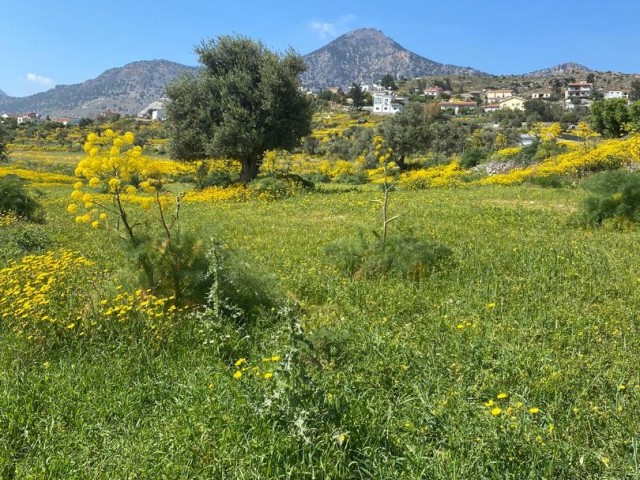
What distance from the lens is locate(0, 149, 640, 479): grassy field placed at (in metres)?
2.70

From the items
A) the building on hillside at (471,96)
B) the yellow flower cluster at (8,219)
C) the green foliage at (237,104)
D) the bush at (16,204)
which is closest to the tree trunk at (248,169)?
the green foliage at (237,104)

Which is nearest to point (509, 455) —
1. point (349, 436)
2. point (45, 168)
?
point (349, 436)

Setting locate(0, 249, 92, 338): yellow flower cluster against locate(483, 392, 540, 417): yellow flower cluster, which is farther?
locate(0, 249, 92, 338): yellow flower cluster

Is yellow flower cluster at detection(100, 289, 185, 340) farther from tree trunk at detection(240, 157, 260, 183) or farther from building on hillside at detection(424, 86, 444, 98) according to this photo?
building on hillside at detection(424, 86, 444, 98)

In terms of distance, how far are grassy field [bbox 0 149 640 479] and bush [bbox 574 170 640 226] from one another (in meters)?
3.20

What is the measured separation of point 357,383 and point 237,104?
1784 centimetres

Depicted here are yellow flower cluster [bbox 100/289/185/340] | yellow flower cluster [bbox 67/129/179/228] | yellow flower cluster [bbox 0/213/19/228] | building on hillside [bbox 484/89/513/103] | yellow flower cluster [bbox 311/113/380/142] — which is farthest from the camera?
building on hillside [bbox 484/89/513/103]

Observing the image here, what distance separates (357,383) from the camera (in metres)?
3.60

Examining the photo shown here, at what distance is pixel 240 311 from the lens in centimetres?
478

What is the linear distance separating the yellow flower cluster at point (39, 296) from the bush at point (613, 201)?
30.5 feet

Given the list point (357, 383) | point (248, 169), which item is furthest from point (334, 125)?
point (357, 383)

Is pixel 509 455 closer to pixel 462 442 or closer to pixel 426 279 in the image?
pixel 462 442

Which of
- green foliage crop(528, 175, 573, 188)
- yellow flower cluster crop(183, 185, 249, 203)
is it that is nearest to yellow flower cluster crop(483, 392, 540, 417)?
yellow flower cluster crop(183, 185, 249, 203)

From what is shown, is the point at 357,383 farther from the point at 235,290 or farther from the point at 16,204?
the point at 16,204
